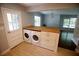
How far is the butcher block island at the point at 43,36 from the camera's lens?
1713 mm

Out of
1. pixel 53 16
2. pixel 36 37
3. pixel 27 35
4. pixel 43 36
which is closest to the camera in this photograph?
pixel 53 16

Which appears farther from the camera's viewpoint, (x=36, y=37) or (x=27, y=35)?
(x=27, y=35)

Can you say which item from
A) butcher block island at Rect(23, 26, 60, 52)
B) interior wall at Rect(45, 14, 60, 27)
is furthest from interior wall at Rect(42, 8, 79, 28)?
butcher block island at Rect(23, 26, 60, 52)

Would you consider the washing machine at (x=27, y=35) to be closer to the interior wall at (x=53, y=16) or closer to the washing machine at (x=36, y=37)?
the washing machine at (x=36, y=37)

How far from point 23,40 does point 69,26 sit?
64.7 inches

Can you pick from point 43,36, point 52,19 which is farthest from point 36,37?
point 52,19

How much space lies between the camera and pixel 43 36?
1.89 metres

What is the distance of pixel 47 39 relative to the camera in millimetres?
1838

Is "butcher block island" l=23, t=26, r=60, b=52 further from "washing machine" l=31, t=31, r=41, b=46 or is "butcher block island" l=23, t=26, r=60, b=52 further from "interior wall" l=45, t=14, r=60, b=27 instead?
"interior wall" l=45, t=14, r=60, b=27

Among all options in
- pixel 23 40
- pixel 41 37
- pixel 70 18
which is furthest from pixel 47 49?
pixel 70 18

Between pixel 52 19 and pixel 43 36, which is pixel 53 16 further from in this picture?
pixel 43 36

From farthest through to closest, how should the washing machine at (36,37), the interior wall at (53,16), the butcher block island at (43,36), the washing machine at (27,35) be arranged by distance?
the washing machine at (27,35) → the washing machine at (36,37) → the butcher block island at (43,36) → the interior wall at (53,16)

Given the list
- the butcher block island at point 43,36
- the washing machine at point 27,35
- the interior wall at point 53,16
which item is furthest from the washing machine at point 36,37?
the interior wall at point 53,16

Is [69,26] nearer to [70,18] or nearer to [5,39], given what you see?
[70,18]
